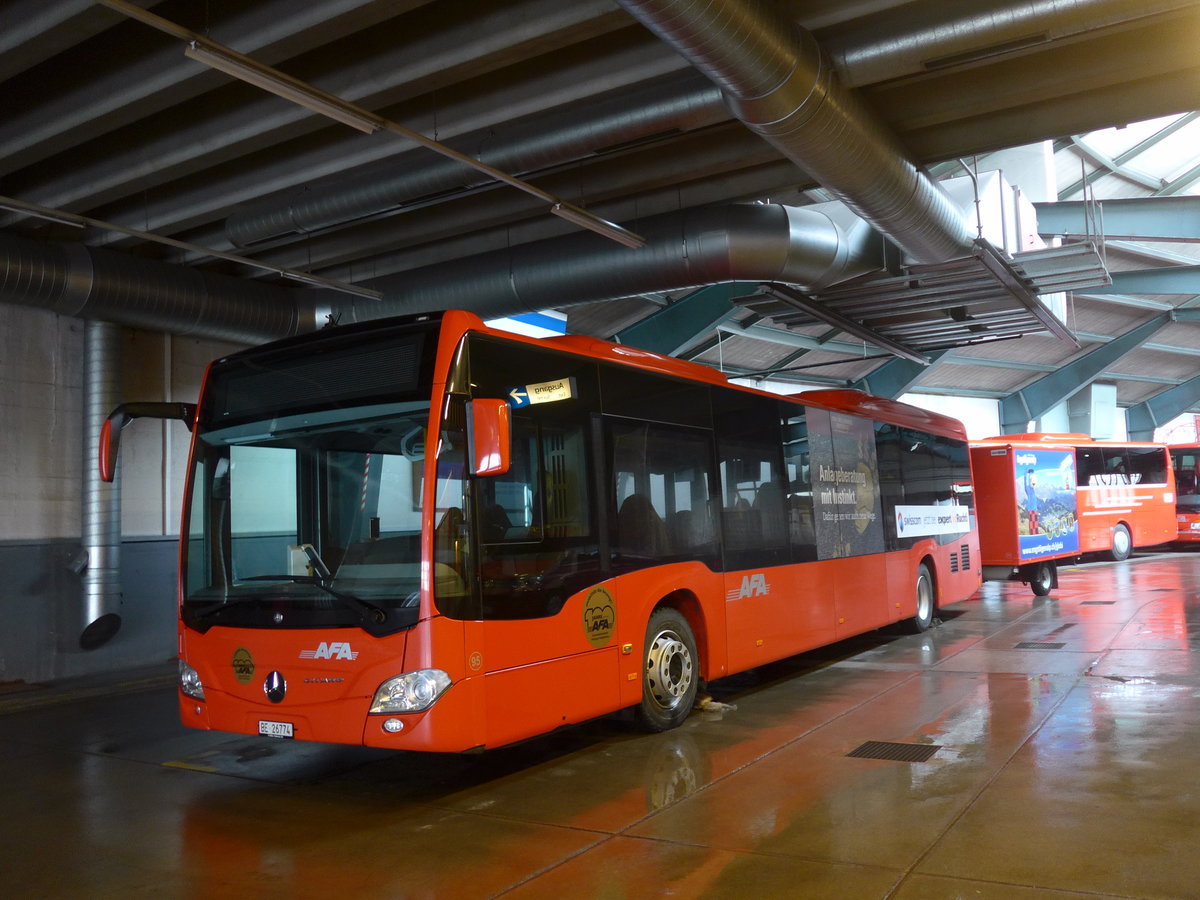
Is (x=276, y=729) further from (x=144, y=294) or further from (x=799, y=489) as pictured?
(x=144, y=294)

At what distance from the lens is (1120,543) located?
24.5m

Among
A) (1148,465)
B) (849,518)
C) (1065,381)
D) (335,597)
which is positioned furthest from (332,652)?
(1065,381)

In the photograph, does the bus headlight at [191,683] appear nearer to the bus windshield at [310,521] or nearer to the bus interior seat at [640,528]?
the bus windshield at [310,521]

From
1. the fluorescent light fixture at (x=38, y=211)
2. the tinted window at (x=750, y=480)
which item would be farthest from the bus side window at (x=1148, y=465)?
the fluorescent light fixture at (x=38, y=211)

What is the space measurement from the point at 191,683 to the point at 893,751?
4.62 m

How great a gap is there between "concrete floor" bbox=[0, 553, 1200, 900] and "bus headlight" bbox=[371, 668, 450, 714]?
662mm

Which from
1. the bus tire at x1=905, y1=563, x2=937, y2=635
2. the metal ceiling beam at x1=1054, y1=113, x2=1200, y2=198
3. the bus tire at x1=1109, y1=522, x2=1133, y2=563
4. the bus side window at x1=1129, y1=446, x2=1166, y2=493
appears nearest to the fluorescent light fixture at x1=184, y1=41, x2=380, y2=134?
the bus tire at x1=905, y1=563, x2=937, y2=635

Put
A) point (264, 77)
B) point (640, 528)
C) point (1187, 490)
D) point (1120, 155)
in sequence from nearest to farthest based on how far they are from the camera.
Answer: point (264, 77) → point (640, 528) → point (1120, 155) → point (1187, 490)

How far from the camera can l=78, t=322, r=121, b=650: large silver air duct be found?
36.4 ft

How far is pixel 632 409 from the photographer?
726 cm

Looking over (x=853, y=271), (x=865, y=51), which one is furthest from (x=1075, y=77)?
(x=853, y=271)

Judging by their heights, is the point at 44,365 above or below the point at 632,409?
above

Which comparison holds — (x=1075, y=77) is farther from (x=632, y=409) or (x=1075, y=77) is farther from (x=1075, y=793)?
(x=1075, y=793)

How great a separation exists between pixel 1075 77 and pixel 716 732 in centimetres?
614
